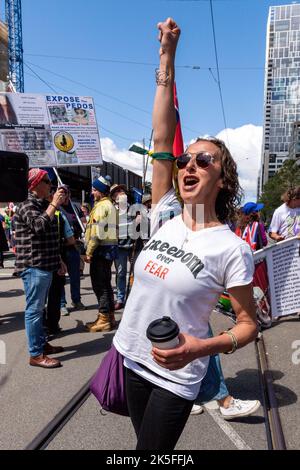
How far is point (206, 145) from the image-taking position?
178 cm

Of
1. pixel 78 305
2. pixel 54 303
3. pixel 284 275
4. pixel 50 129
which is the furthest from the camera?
pixel 50 129

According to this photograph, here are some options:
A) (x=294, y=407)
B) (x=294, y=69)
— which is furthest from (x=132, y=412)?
(x=294, y=69)

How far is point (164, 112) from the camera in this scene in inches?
77.8

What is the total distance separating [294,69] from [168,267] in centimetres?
12859

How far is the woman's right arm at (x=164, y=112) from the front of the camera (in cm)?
198

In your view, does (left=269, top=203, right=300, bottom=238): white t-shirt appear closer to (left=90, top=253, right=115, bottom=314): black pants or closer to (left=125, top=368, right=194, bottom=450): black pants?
(left=90, top=253, right=115, bottom=314): black pants

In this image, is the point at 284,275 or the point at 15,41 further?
the point at 15,41

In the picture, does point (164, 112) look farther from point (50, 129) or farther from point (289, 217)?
point (50, 129)

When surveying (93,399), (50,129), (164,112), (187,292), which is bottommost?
(93,399)

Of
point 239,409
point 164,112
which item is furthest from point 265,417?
point 164,112

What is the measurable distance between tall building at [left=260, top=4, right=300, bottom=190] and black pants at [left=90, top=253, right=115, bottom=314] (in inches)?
4169

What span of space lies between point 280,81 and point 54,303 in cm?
13288

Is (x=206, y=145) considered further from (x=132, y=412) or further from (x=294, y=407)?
(x=294, y=407)

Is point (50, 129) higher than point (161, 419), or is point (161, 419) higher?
point (50, 129)
